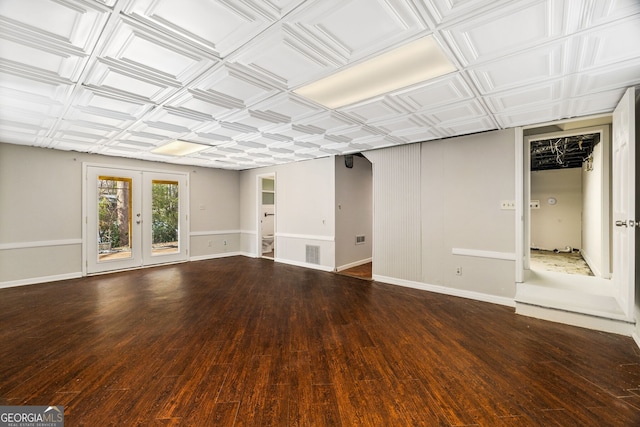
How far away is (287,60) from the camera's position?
2072 mm

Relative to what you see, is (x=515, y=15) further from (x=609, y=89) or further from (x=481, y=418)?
(x=481, y=418)

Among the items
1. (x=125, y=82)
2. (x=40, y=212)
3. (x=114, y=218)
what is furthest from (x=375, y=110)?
(x=40, y=212)

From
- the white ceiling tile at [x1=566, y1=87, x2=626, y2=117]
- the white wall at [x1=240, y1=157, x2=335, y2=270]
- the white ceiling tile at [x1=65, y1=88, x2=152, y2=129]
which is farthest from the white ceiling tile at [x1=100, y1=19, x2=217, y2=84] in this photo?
the white wall at [x1=240, y1=157, x2=335, y2=270]

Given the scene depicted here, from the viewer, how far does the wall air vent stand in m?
6.15

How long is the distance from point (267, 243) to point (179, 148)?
4111 mm

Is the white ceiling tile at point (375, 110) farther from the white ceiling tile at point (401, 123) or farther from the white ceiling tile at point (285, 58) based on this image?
the white ceiling tile at point (285, 58)

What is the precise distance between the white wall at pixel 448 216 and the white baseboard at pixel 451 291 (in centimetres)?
1

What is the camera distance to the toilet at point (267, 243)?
8.38 meters

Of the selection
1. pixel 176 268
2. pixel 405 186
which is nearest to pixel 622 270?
pixel 405 186

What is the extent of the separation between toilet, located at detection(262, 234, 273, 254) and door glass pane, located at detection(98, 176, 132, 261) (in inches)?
138

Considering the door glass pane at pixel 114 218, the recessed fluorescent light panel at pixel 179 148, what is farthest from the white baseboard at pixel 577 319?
the door glass pane at pixel 114 218

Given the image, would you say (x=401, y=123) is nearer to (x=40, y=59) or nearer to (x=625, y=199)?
(x=625, y=199)

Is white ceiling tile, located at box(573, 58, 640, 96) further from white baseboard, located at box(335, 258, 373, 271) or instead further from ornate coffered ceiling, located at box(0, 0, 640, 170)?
white baseboard, located at box(335, 258, 373, 271)

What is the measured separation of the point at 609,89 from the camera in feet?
8.52
